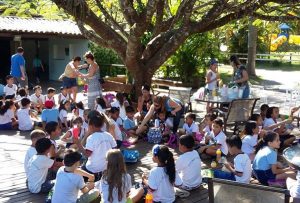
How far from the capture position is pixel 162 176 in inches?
188

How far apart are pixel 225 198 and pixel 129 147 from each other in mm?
4148

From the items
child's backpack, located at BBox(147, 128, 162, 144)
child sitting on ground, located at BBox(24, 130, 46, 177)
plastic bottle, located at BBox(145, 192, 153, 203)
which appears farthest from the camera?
child's backpack, located at BBox(147, 128, 162, 144)

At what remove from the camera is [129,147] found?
780 centimetres

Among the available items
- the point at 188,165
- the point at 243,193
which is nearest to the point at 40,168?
the point at 188,165

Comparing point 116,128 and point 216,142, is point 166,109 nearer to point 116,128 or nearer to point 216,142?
point 116,128

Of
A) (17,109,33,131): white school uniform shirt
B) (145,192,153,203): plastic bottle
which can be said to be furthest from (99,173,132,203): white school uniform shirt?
(17,109,33,131): white school uniform shirt

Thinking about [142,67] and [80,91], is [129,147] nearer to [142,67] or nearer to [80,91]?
[142,67]

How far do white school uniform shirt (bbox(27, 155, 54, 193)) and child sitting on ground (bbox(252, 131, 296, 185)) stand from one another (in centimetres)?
270

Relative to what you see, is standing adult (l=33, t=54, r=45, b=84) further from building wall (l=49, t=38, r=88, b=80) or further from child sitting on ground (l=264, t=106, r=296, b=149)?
child sitting on ground (l=264, t=106, r=296, b=149)

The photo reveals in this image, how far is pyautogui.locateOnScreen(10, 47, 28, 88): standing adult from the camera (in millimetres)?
12242

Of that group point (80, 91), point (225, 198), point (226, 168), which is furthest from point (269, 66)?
point (225, 198)

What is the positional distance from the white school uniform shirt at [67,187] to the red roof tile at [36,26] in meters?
12.6

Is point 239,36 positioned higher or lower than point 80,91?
higher

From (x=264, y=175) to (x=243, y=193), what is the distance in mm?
1819
